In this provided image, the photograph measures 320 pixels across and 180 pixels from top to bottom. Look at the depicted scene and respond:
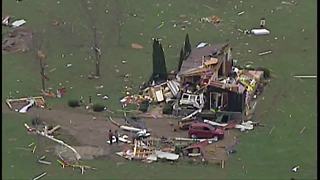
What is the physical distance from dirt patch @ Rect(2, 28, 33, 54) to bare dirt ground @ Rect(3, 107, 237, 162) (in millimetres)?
6707

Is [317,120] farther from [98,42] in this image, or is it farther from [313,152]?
[98,42]

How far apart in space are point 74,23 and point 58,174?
1584cm

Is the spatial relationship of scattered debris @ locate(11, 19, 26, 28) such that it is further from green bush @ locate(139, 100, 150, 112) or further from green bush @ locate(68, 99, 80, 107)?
green bush @ locate(139, 100, 150, 112)

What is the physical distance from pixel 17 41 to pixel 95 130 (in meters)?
10.7

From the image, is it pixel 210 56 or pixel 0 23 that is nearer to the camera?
pixel 210 56

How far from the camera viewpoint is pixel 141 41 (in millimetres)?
42906

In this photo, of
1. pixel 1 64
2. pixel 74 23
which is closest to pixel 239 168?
pixel 1 64

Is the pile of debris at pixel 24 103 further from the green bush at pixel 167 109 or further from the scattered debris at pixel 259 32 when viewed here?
the scattered debris at pixel 259 32

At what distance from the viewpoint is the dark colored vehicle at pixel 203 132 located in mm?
32697

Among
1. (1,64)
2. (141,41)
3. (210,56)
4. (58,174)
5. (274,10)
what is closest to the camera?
(58,174)

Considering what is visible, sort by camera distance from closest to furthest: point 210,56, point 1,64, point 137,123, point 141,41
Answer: point 137,123, point 210,56, point 1,64, point 141,41

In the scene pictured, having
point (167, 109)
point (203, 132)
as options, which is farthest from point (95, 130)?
point (203, 132)

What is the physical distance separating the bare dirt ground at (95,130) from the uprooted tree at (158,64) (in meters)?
3.26

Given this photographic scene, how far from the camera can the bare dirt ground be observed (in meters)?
31.9
